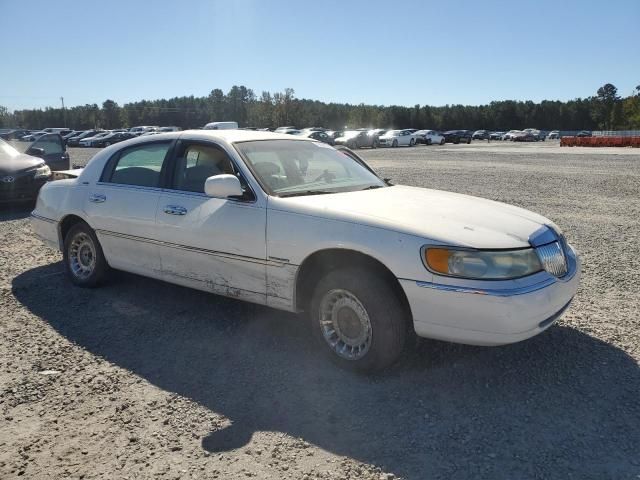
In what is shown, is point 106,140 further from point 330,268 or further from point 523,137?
point 523,137

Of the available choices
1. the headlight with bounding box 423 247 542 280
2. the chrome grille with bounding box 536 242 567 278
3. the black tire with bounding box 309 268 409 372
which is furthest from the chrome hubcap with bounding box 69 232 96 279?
the chrome grille with bounding box 536 242 567 278

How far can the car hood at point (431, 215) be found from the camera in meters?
3.29

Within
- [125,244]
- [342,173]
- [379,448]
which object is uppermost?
[342,173]

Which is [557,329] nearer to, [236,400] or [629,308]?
[629,308]

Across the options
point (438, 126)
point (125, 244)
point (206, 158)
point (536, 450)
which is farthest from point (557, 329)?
point (438, 126)

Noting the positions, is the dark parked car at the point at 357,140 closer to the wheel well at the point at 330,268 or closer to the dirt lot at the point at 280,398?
the dirt lot at the point at 280,398

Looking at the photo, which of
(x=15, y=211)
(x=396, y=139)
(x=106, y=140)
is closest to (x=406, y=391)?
(x=15, y=211)

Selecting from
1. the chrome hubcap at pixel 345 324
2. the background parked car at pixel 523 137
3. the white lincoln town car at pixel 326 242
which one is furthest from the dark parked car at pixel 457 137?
the chrome hubcap at pixel 345 324

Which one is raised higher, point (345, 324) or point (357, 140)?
point (357, 140)

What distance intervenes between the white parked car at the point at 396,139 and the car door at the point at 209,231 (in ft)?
140

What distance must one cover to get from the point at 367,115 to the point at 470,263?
389 feet

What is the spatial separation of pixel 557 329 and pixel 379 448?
2.17m

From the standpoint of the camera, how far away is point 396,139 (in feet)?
155

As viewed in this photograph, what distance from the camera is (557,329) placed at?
14.0 ft
